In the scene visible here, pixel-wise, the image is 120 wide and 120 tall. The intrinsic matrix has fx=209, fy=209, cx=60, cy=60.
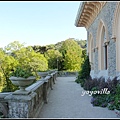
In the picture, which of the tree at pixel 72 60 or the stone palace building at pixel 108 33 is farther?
the tree at pixel 72 60

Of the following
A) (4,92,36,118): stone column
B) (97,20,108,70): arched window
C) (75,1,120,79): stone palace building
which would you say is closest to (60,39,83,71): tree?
(75,1,120,79): stone palace building

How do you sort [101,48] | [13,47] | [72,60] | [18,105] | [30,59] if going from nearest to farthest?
[18,105] → [101,48] → [30,59] → [13,47] → [72,60]

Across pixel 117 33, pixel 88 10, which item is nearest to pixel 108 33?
pixel 117 33

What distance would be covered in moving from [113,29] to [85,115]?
4691 mm

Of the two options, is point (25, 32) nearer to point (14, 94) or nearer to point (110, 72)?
point (110, 72)

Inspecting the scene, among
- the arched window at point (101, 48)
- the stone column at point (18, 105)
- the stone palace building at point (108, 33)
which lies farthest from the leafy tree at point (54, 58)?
the stone column at point (18, 105)

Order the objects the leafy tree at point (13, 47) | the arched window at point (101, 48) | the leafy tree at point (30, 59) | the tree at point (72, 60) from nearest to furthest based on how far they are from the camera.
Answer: the arched window at point (101, 48)
the leafy tree at point (30, 59)
the leafy tree at point (13, 47)
the tree at point (72, 60)

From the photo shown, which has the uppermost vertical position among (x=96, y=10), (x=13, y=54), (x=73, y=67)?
(x=96, y=10)

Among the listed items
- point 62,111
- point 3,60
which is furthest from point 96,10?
point 3,60

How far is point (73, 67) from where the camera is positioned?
35188 mm

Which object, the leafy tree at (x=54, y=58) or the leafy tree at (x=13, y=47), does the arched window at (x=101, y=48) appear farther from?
the leafy tree at (x=54, y=58)

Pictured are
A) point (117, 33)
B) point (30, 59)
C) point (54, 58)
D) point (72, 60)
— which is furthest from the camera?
point (54, 58)

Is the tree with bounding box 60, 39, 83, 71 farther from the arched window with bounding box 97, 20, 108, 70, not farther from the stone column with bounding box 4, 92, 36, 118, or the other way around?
the stone column with bounding box 4, 92, 36, 118

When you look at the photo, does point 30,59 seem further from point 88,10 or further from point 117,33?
point 117,33
